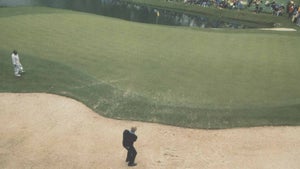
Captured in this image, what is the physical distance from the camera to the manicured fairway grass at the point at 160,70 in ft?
70.8

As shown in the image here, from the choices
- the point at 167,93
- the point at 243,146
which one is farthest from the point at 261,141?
the point at 167,93

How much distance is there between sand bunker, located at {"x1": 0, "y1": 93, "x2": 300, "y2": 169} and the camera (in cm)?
1667

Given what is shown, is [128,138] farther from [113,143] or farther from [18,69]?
[18,69]

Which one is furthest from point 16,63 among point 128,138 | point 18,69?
point 128,138

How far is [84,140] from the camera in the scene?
59.1ft

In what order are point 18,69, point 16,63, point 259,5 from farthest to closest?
1. point 259,5
2. point 18,69
3. point 16,63

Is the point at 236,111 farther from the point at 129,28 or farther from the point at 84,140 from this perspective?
the point at 129,28

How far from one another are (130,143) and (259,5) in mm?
46978

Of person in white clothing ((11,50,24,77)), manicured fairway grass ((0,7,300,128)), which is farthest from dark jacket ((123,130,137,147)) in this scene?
person in white clothing ((11,50,24,77))

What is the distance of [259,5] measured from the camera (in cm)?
5719

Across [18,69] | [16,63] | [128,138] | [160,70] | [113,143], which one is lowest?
[113,143]

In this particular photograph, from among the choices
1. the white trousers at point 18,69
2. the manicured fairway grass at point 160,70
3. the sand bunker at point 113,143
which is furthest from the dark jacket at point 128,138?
the white trousers at point 18,69

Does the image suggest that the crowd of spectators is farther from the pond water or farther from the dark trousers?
the dark trousers

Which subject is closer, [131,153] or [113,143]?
[131,153]
